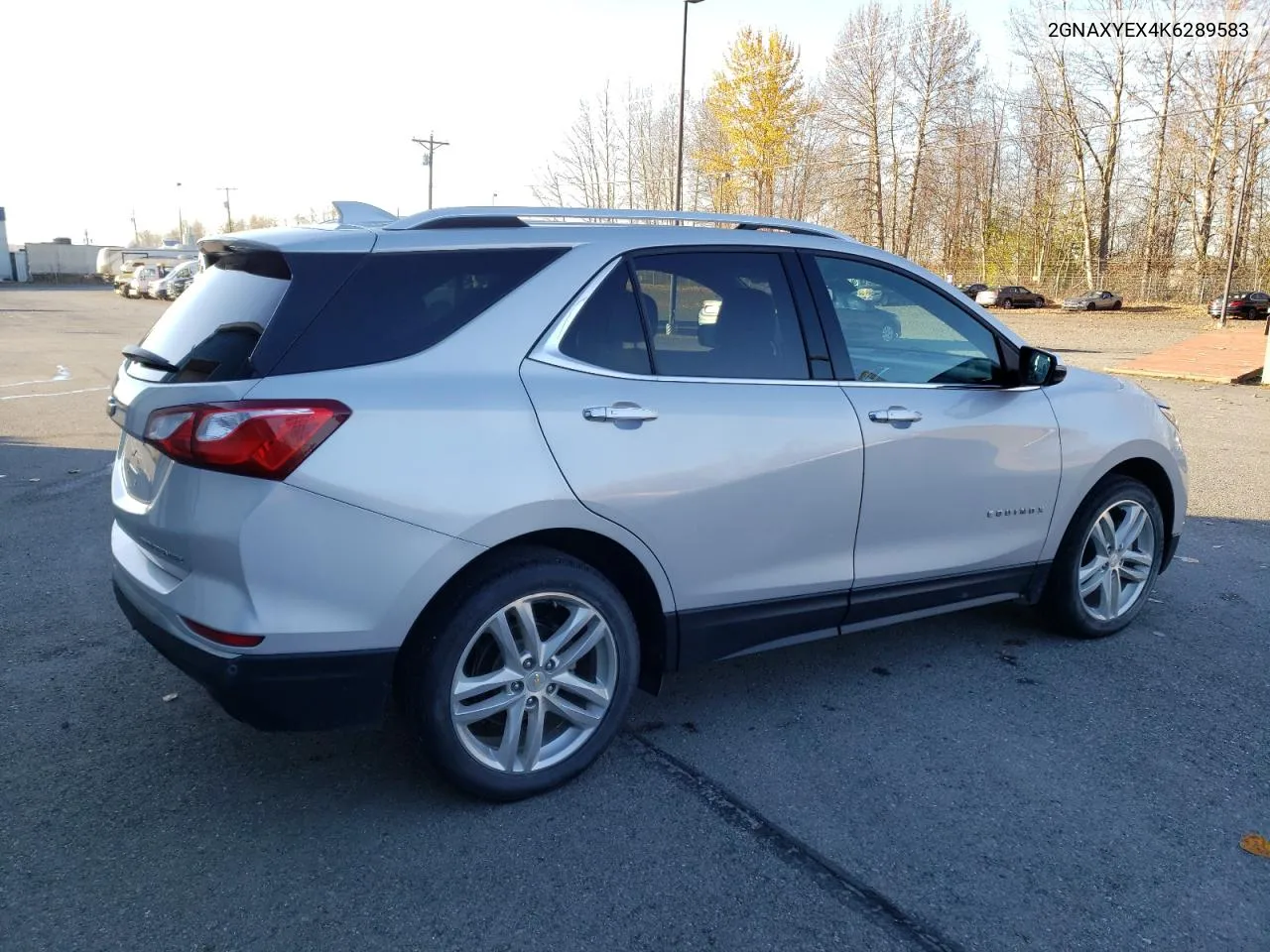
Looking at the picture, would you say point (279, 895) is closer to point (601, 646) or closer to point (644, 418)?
point (601, 646)

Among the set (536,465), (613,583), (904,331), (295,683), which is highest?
(904,331)

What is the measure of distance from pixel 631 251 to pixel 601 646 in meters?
1.32

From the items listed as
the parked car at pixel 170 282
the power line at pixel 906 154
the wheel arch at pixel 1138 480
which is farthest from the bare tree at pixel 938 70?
the wheel arch at pixel 1138 480

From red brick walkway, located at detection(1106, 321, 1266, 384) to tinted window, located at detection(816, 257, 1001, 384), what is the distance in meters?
15.9

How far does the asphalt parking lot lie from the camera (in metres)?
2.59

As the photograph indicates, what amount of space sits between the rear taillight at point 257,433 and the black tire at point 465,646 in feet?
2.05

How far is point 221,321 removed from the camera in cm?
303

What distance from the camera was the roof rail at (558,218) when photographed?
3.25 metres

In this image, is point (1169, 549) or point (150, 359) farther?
point (1169, 549)

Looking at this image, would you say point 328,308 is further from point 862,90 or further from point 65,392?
point 862,90

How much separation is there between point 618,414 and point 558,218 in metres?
0.82

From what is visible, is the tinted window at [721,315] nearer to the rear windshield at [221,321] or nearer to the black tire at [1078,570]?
the rear windshield at [221,321]

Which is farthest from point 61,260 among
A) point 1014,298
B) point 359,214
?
point 359,214

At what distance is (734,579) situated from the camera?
3488 mm
